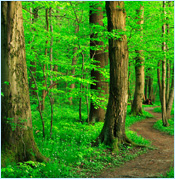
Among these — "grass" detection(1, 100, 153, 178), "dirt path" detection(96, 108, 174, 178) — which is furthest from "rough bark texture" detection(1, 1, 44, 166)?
"dirt path" detection(96, 108, 174, 178)

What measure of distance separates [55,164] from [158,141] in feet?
19.0

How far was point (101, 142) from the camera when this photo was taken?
302 inches

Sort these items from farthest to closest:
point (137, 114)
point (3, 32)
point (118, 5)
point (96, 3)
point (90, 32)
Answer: point (137, 114) < point (96, 3) < point (90, 32) < point (118, 5) < point (3, 32)

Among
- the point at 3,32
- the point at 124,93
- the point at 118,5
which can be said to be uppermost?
the point at 118,5

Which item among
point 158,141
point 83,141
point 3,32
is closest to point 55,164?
point 83,141

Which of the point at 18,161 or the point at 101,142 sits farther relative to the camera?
the point at 101,142

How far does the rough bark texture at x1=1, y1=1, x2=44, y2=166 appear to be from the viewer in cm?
500

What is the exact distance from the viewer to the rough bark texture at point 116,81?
752 centimetres

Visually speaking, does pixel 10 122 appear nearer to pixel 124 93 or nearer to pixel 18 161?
pixel 18 161

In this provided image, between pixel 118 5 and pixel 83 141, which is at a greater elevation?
pixel 118 5

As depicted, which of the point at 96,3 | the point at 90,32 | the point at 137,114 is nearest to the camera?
the point at 90,32

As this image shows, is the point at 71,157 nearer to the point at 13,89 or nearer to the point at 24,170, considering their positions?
the point at 24,170

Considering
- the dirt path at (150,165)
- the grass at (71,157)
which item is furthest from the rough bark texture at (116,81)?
the dirt path at (150,165)

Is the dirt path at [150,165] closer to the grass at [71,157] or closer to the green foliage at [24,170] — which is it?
the grass at [71,157]
